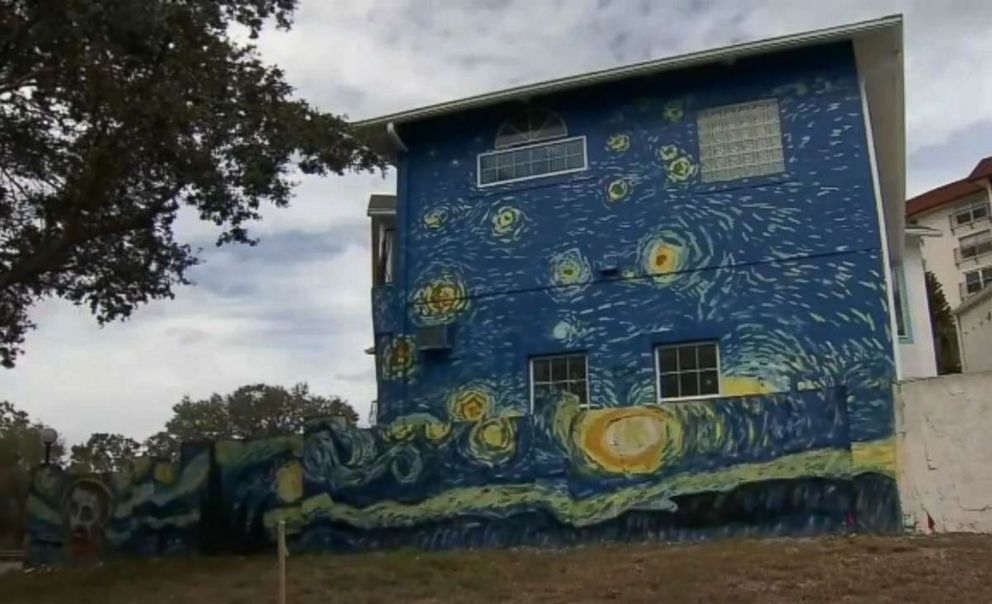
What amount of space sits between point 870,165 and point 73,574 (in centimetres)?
1321

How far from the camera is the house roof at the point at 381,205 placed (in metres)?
18.8

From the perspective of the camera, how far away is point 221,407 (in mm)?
58844

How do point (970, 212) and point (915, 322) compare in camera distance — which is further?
point (970, 212)

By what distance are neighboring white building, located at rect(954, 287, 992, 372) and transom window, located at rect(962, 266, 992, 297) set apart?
1008 inches

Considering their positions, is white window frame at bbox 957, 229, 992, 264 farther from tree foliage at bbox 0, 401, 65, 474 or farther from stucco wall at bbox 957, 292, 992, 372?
tree foliage at bbox 0, 401, 65, 474

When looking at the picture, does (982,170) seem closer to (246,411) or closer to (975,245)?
(975,245)

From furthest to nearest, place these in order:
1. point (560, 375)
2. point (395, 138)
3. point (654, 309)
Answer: point (395, 138) < point (560, 375) < point (654, 309)

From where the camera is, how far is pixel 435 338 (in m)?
16.2

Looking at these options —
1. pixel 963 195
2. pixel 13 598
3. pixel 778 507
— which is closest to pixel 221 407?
pixel 963 195

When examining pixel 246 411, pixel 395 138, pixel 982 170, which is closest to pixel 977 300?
pixel 395 138

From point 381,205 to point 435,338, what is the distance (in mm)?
3778

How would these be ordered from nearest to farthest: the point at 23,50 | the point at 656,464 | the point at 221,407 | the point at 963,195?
the point at 23,50, the point at 656,464, the point at 963,195, the point at 221,407

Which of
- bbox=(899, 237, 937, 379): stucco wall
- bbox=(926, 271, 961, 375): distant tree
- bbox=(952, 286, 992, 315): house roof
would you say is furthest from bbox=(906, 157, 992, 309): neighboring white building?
bbox=(899, 237, 937, 379): stucco wall

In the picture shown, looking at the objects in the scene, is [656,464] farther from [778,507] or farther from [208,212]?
[208,212]
